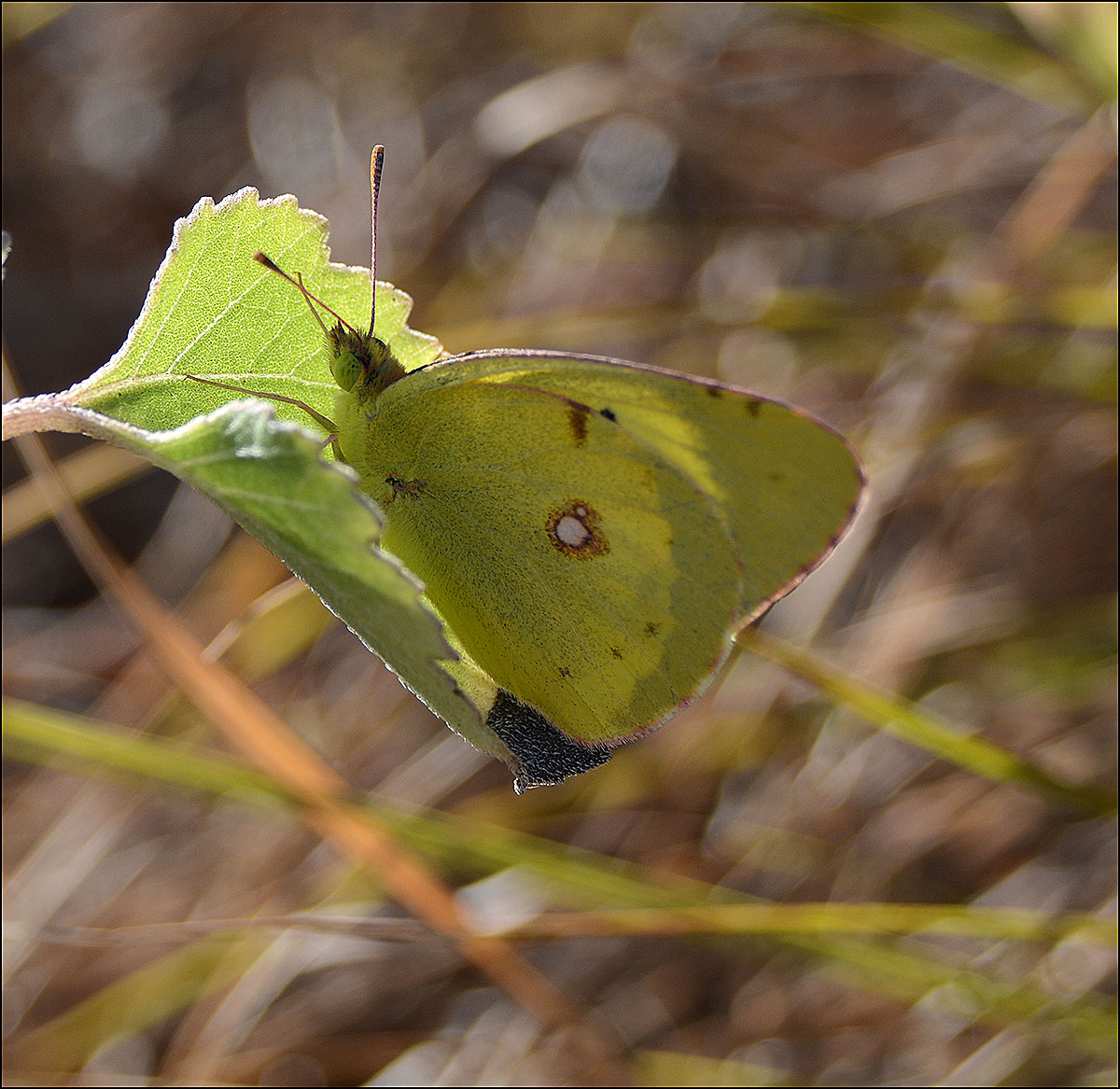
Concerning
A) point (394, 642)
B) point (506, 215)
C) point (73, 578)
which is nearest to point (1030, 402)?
point (506, 215)

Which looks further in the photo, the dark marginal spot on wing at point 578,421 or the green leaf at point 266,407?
the dark marginal spot on wing at point 578,421

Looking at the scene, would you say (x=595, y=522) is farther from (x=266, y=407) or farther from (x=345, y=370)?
(x=266, y=407)

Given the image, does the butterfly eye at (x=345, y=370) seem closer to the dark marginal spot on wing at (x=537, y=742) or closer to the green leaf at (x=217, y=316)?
the green leaf at (x=217, y=316)

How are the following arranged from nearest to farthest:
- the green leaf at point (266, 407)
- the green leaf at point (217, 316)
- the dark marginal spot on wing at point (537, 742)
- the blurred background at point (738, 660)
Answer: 1. the green leaf at point (266, 407)
2. the green leaf at point (217, 316)
3. the dark marginal spot on wing at point (537, 742)
4. the blurred background at point (738, 660)

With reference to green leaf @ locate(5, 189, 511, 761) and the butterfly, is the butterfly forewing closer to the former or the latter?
the butterfly

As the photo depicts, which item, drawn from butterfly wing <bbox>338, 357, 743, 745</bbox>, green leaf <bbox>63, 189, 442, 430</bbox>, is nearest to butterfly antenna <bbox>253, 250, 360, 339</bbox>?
green leaf <bbox>63, 189, 442, 430</bbox>

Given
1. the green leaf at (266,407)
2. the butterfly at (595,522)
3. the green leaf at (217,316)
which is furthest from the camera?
the butterfly at (595,522)

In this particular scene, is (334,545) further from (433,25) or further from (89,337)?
(433,25)

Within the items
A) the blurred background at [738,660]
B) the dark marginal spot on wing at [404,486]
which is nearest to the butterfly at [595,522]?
the dark marginal spot on wing at [404,486]
